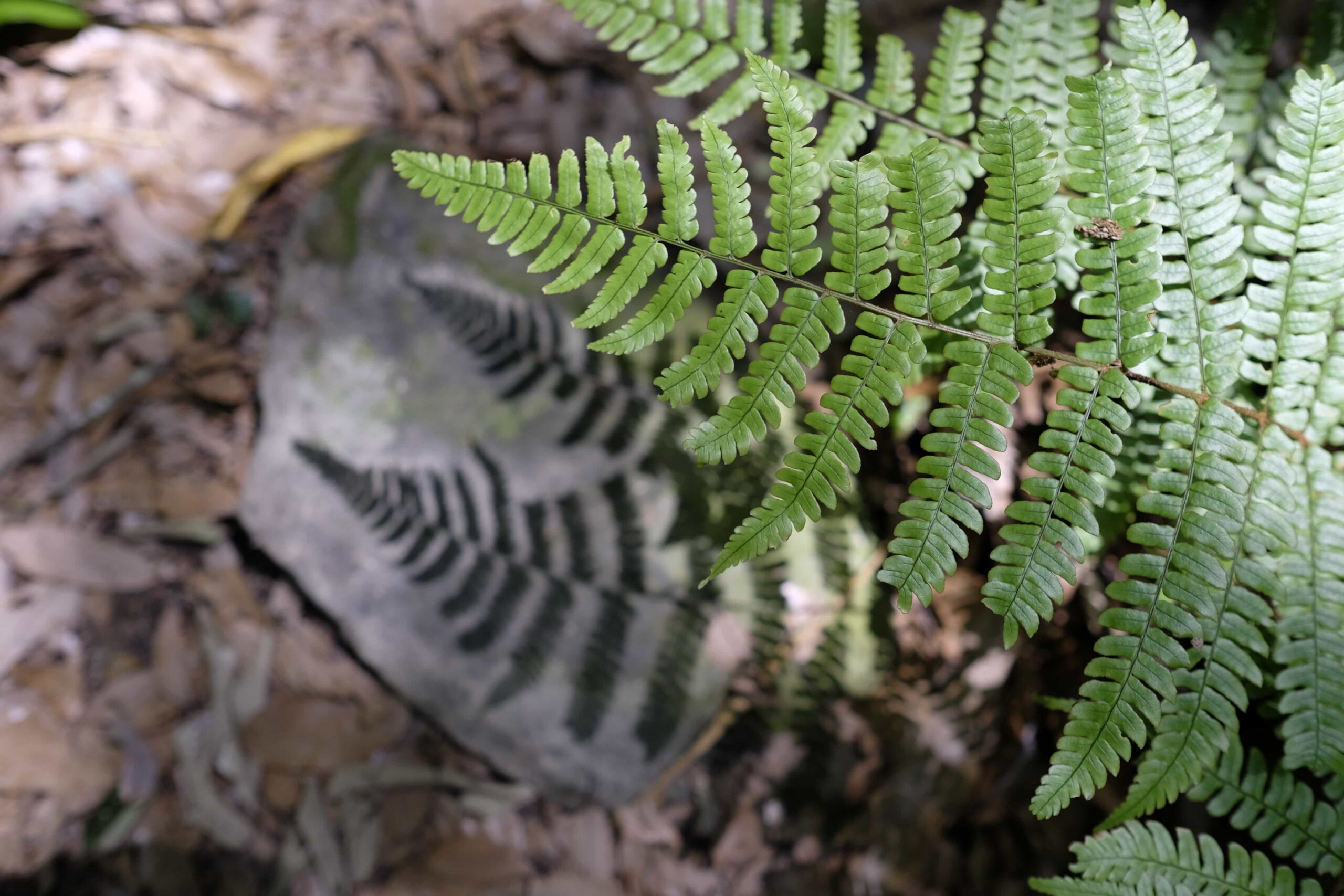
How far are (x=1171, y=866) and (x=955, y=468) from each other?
3.33ft

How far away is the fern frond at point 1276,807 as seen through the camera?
1769 millimetres

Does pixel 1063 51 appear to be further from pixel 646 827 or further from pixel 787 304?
pixel 646 827

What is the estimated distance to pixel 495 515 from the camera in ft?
9.42

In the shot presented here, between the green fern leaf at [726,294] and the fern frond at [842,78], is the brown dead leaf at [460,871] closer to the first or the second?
the green fern leaf at [726,294]

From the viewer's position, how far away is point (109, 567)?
3129mm

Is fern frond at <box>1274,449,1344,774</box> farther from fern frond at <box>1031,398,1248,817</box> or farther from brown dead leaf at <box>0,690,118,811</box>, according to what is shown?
brown dead leaf at <box>0,690,118,811</box>

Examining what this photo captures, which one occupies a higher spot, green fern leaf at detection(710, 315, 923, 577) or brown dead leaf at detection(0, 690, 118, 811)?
green fern leaf at detection(710, 315, 923, 577)

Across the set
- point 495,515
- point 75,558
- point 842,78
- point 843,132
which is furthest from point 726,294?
point 75,558

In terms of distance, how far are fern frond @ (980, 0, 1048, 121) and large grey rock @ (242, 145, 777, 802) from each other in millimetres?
1323

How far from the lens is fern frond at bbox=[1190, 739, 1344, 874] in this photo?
1.77 m

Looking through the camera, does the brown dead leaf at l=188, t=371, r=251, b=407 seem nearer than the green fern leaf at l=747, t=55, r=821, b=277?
No

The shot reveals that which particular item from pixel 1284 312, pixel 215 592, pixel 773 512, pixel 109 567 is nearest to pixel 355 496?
pixel 215 592

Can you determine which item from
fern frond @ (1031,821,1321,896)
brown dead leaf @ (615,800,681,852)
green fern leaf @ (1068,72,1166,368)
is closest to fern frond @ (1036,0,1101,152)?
green fern leaf @ (1068,72,1166,368)

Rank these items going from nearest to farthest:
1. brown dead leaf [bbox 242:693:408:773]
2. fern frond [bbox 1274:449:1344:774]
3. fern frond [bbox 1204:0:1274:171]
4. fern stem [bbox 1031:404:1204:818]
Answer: fern stem [bbox 1031:404:1204:818], fern frond [bbox 1274:449:1344:774], fern frond [bbox 1204:0:1274:171], brown dead leaf [bbox 242:693:408:773]
